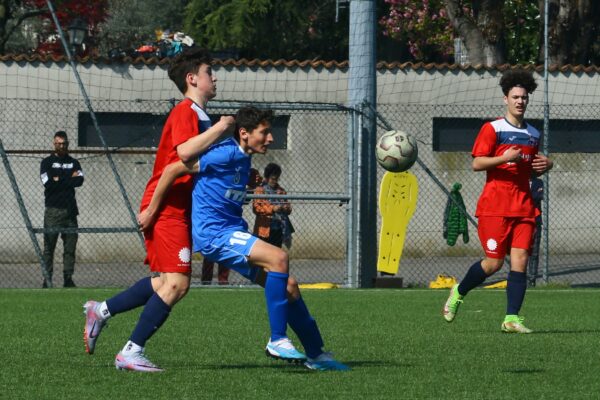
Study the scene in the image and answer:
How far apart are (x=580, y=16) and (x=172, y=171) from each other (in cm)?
1898

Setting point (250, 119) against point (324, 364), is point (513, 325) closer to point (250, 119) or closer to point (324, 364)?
point (324, 364)

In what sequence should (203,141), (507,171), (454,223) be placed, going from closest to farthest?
1. (203,141)
2. (507,171)
3. (454,223)

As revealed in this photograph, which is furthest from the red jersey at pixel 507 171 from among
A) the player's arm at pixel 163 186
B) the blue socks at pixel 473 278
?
the player's arm at pixel 163 186

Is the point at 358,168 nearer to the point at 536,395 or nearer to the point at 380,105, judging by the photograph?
the point at 380,105

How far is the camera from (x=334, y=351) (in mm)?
9195

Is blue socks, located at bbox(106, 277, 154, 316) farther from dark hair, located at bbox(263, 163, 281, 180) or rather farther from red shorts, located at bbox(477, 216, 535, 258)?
dark hair, located at bbox(263, 163, 281, 180)

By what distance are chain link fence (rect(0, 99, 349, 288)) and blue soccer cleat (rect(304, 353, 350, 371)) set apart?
13779 mm

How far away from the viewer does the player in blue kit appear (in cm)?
782

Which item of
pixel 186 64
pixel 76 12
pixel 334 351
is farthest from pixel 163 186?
pixel 76 12

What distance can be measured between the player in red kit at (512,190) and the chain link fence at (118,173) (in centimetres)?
1097

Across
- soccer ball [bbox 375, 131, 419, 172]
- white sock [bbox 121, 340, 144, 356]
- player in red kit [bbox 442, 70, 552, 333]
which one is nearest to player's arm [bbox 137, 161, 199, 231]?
white sock [bbox 121, 340, 144, 356]

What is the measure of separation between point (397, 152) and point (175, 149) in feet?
18.9

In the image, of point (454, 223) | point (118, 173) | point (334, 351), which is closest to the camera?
point (334, 351)

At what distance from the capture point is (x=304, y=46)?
114ft
